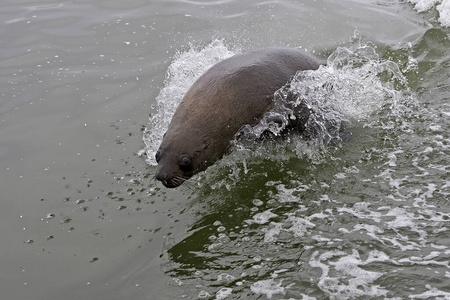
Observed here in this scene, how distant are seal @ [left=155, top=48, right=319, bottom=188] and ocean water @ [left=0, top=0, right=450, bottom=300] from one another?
20cm

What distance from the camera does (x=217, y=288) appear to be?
4.57 m

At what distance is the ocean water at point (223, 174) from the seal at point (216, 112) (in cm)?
20

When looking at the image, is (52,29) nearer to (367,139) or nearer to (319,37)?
(319,37)

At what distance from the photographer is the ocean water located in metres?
4.72

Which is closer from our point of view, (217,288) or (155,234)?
(217,288)

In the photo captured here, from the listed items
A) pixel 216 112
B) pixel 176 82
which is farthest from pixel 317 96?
pixel 176 82

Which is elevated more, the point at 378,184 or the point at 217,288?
the point at 378,184

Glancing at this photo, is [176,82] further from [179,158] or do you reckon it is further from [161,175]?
[161,175]

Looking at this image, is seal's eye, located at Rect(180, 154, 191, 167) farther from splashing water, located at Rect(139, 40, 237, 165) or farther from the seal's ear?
splashing water, located at Rect(139, 40, 237, 165)

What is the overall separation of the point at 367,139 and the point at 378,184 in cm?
98

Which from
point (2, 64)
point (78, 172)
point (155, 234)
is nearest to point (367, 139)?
point (155, 234)

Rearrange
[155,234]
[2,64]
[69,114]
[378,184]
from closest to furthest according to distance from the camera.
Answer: [155,234] < [378,184] < [69,114] < [2,64]

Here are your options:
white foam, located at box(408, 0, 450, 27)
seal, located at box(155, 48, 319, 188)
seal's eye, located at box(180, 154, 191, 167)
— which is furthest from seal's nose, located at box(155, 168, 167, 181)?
white foam, located at box(408, 0, 450, 27)

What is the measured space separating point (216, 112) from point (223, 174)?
0.77 meters
